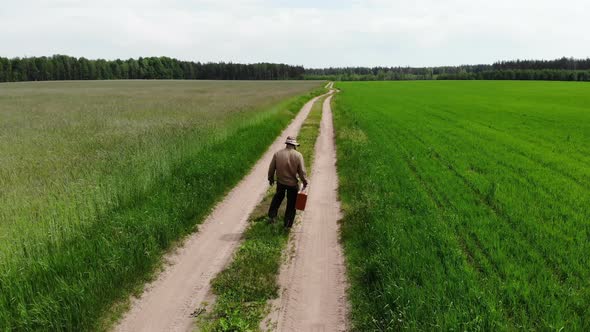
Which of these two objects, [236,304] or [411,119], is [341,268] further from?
[411,119]

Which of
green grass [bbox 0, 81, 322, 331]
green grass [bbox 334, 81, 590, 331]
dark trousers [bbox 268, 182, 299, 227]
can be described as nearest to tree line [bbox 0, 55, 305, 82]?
green grass [bbox 0, 81, 322, 331]

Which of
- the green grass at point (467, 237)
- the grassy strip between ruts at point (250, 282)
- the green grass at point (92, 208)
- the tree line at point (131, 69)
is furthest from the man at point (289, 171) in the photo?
the tree line at point (131, 69)

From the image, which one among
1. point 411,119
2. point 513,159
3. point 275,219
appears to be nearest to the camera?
point 275,219

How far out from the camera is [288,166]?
919 centimetres

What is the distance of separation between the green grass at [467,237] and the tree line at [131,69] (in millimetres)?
136219

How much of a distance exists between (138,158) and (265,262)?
7678 millimetres

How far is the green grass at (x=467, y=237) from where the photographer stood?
5.44 metres

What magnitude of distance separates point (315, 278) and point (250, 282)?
48.5 inches

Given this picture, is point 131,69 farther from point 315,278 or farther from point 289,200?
point 315,278

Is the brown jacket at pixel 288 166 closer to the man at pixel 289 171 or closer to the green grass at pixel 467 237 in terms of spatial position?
the man at pixel 289 171

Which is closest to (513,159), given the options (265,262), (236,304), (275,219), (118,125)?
(275,219)

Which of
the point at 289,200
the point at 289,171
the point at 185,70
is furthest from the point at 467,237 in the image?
the point at 185,70

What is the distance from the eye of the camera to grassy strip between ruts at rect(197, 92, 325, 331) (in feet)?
18.9

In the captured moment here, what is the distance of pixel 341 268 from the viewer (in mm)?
7391
